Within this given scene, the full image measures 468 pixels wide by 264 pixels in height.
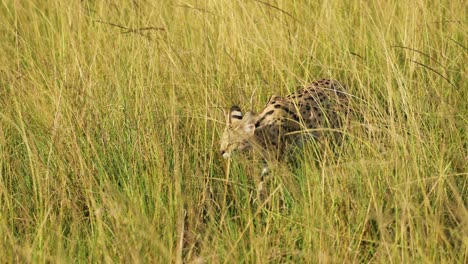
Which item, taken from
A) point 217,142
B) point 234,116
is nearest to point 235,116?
point 234,116

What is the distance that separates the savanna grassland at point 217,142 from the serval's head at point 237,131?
7cm

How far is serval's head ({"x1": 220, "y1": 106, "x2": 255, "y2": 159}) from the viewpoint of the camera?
414cm

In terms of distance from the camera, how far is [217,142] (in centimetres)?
427

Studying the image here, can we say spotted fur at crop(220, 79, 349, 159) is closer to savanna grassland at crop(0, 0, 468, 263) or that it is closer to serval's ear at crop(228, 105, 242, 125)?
serval's ear at crop(228, 105, 242, 125)

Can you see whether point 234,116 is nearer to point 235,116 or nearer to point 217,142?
point 235,116

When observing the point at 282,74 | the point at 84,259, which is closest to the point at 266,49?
the point at 282,74

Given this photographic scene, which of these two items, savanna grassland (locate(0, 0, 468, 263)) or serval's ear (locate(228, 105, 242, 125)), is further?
serval's ear (locate(228, 105, 242, 125))

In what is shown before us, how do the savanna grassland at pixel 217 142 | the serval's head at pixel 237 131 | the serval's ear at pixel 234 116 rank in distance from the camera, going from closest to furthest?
the savanna grassland at pixel 217 142 < the serval's head at pixel 237 131 < the serval's ear at pixel 234 116

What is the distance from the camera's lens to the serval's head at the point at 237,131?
4141 mm

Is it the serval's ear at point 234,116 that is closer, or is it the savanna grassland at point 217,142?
the savanna grassland at point 217,142

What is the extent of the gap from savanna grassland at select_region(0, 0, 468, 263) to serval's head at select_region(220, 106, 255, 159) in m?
0.07

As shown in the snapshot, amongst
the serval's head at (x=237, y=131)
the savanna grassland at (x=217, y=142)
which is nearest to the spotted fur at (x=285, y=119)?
the serval's head at (x=237, y=131)

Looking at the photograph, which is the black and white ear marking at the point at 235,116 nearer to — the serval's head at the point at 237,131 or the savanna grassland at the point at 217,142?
the serval's head at the point at 237,131

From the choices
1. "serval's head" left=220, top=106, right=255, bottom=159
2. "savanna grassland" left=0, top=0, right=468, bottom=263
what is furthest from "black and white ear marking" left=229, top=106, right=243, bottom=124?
"savanna grassland" left=0, top=0, right=468, bottom=263
